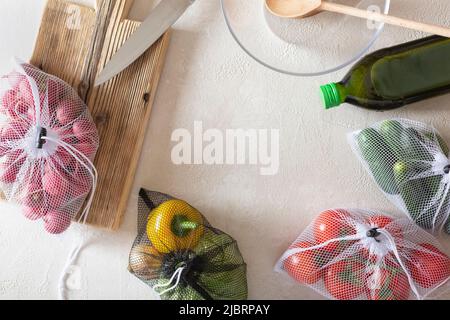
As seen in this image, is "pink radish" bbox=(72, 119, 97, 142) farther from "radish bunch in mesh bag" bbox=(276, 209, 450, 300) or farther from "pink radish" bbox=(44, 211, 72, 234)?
"radish bunch in mesh bag" bbox=(276, 209, 450, 300)

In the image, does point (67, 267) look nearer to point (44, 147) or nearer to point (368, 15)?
point (44, 147)

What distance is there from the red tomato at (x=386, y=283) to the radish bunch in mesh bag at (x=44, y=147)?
0.35 meters

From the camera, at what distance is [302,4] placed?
1.80 ft

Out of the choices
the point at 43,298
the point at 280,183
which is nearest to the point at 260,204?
the point at 280,183

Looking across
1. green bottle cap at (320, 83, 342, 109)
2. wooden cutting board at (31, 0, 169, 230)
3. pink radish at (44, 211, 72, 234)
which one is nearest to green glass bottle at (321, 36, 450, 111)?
green bottle cap at (320, 83, 342, 109)

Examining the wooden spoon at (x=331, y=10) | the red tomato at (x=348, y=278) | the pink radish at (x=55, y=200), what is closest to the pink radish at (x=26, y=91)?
the pink radish at (x=55, y=200)

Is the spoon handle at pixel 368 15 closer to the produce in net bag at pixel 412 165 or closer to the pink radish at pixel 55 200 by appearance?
the produce in net bag at pixel 412 165

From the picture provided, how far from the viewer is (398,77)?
56 cm

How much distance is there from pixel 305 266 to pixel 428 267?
14 centimetres

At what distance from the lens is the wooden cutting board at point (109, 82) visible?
0.59m

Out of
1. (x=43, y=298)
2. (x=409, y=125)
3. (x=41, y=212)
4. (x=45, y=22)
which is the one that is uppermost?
(x=45, y=22)

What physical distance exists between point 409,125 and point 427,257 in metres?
0.16

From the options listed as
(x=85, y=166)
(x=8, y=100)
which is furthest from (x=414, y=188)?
(x=8, y=100)
